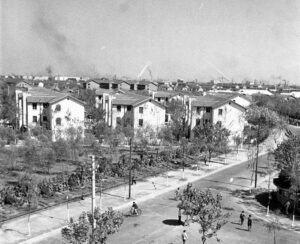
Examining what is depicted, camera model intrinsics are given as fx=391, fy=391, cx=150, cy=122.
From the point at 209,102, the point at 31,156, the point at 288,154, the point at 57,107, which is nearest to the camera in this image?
the point at 288,154

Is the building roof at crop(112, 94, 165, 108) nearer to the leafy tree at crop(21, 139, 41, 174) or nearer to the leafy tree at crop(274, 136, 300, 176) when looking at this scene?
the leafy tree at crop(21, 139, 41, 174)

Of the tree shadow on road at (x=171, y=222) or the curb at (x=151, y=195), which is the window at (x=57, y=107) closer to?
the curb at (x=151, y=195)

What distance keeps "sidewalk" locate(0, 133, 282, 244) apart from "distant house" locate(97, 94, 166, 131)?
52.5 ft

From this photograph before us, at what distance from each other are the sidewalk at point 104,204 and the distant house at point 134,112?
16010mm

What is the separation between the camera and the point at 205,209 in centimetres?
1825

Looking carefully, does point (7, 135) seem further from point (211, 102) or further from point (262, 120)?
point (262, 120)

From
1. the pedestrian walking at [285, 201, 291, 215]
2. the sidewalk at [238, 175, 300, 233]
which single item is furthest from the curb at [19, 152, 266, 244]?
the pedestrian walking at [285, 201, 291, 215]

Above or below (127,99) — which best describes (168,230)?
below

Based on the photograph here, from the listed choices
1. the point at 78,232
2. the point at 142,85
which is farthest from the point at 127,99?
the point at 78,232

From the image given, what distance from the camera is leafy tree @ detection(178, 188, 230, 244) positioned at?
18.0 meters

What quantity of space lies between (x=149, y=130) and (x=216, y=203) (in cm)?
2972

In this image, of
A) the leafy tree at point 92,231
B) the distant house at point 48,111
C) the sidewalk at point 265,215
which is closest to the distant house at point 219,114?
the distant house at point 48,111

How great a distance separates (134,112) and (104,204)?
28.6 meters

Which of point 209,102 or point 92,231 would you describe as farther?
point 209,102
